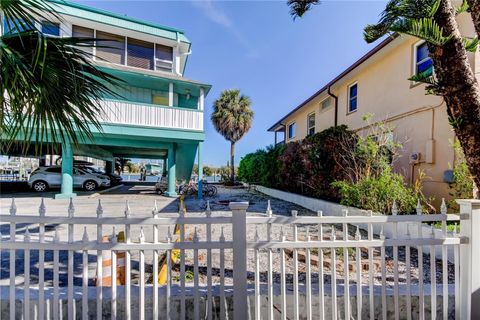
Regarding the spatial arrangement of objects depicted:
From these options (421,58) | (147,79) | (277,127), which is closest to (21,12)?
(421,58)

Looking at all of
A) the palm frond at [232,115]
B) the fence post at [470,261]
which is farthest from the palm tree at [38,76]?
the palm frond at [232,115]

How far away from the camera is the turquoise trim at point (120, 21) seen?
11.8 meters

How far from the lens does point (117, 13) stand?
40.6 ft

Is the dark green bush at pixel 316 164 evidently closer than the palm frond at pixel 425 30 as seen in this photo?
No

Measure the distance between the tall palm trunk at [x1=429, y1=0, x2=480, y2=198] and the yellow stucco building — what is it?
4.81 meters

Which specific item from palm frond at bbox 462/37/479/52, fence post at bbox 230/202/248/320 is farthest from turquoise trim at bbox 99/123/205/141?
palm frond at bbox 462/37/479/52

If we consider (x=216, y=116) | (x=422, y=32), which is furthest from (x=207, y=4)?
(x=216, y=116)

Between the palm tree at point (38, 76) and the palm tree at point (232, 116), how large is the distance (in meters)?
20.2

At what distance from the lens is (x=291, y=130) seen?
→ 1978 centimetres

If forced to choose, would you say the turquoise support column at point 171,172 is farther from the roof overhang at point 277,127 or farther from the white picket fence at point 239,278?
the roof overhang at point 277,127

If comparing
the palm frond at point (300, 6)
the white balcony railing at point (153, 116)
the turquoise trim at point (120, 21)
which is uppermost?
the turquoise trim at point (120, 21)

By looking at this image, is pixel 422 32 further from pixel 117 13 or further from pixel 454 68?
pixel 117 13

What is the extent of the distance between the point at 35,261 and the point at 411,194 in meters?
7.87

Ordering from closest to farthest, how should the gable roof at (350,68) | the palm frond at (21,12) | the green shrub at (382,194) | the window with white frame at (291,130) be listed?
the palm frond at (21,12) < the green shrub at (382,194) < the gable roof at (350,68) < the window with white frame at (291,130)
